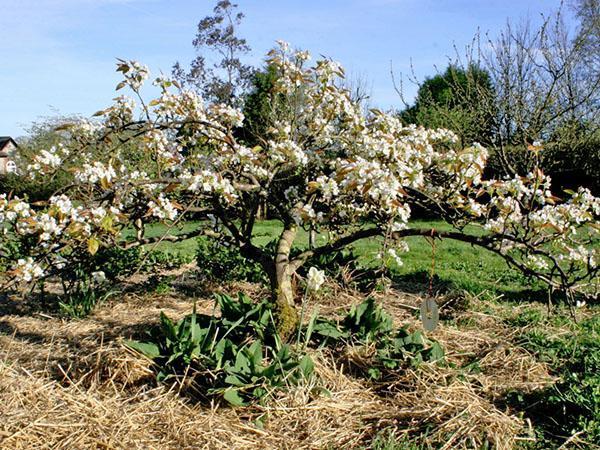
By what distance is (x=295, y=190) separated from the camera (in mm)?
4504

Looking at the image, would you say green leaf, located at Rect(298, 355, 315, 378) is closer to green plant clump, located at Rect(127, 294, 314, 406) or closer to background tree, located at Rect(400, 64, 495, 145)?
green plant clump, located at Rect(127, 294, 314, 406)

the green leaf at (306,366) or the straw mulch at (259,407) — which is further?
the green leaf at (306,366)

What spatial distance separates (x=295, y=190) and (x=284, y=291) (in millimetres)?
805

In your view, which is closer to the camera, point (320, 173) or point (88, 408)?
point (88, 408)

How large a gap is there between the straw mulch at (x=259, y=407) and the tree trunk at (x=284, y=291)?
32 cm

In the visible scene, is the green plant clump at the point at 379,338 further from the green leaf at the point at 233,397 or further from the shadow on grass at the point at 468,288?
the shadow on grass at the point at 468,288

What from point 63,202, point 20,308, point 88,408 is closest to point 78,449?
point 88,408

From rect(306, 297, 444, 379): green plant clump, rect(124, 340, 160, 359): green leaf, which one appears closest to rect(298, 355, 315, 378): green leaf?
rect(306, 297, 444, 379): green plant clump

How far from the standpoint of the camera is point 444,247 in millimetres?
9055

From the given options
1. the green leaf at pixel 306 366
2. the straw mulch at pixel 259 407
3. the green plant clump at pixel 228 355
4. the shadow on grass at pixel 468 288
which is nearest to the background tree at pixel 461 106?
the shadow on grass at pixel 468 288

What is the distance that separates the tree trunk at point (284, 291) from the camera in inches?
156

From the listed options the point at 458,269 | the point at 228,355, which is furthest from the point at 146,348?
the point at 458,269

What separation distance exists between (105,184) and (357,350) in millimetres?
1907

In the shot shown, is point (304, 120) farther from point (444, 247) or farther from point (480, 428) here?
point (444, 247)
